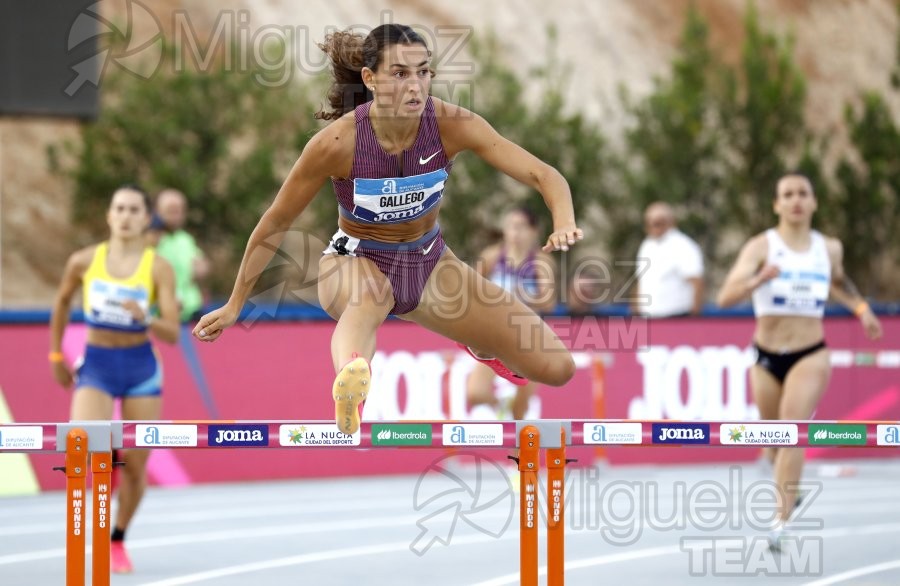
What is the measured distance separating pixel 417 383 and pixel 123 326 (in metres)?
4.64

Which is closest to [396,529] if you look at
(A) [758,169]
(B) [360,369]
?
(B) [360,369]

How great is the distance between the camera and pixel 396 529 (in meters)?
9.35

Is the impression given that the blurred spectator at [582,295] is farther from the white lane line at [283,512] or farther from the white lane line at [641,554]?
the white lane line at [641,554]

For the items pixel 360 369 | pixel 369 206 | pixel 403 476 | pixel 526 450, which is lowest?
pixel 403 476

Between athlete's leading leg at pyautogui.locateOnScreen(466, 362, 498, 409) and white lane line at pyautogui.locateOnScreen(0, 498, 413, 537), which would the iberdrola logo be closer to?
athlete's leading leg at pyautogui.locateOnScreen(466, 362, 498, 409)

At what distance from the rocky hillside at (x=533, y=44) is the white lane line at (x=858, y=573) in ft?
75.8

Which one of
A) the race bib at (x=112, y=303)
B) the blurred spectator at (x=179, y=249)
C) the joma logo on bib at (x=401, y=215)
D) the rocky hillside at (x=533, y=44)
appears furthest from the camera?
the rocky hillside at (x=533, y=44)

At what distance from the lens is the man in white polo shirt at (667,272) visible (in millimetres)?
12625

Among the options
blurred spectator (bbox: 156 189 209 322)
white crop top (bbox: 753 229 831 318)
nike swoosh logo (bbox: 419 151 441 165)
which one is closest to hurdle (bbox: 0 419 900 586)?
nike swoosh logo (bbox: 419 151 441 165)

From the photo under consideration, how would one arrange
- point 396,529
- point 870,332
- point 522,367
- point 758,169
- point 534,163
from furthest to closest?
point 758,169
point 396,529
point 870,332
point 522,367
point 534,163

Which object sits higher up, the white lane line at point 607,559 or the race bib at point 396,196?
the race bib at point 396,196

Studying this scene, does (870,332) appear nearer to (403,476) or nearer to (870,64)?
(403,476)

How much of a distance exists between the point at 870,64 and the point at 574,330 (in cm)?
3479

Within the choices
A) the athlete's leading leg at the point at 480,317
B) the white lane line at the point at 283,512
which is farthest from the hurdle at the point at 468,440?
the white lane line at the point at 283,512
